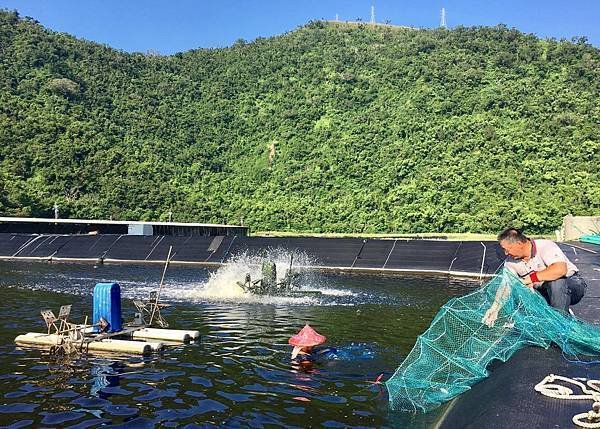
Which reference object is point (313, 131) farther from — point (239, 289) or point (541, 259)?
point (541, 259)

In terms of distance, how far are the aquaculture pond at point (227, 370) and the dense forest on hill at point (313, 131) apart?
50.7m

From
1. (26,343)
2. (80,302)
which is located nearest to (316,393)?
(26,343)

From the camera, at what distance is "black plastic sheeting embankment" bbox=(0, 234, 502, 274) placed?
40.1 meters

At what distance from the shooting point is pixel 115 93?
398 feet

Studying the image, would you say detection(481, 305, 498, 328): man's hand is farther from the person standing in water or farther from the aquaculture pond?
the person standing in water

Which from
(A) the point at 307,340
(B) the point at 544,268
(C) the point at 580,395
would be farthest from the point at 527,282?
(A) the point at 307,340

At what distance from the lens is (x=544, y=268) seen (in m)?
10.9

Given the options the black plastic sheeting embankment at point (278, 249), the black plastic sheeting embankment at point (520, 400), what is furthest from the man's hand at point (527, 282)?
the black plastic sheeting embankment at point (278, 249)

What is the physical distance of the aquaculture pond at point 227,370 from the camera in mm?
Answer: 10879

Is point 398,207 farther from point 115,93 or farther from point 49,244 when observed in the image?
point 115,93

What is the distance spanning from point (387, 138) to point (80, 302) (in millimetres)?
80093

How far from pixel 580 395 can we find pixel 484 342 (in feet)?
10.9

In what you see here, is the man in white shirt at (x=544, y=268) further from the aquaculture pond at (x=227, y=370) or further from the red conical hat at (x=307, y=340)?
the red conical hat at (x=307, y=340)

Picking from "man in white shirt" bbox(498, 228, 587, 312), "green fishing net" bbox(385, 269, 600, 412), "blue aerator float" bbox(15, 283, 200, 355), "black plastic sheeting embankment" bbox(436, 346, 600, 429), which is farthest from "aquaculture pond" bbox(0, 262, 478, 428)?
"man in white shirt" bbox(498, 228, 587, 312)
